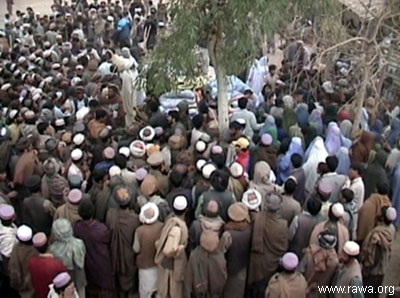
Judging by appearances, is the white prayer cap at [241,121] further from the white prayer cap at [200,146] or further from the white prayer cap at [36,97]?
the white prayer cap at [36,97]

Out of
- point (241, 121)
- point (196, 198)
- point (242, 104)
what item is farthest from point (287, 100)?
point (196, 198)

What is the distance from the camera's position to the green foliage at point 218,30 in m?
6.77

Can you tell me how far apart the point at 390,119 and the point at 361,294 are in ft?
13.7

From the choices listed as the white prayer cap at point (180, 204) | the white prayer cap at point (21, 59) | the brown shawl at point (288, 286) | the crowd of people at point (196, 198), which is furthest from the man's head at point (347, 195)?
the white prayer cap at point (21, 59)

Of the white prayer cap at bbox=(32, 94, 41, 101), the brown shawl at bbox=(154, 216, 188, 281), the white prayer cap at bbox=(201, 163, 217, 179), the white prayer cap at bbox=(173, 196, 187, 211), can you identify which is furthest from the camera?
the white prayer cap at bbox=(32, 94, 41, 101)

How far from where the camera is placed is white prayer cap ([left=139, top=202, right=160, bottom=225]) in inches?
224

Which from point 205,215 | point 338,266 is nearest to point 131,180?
point 205,215

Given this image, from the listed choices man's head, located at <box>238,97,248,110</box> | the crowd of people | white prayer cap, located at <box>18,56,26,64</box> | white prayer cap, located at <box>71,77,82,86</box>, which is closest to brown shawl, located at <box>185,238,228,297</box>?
the crowd of people

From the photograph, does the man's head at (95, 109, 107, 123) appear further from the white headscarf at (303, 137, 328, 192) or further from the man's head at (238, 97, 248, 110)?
the white headscarf at (303, 137, 328, 192)

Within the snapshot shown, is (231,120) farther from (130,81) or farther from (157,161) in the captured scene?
(130,81)

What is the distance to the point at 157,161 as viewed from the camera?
264 inches

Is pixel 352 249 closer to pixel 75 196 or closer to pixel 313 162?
pixel 313 162

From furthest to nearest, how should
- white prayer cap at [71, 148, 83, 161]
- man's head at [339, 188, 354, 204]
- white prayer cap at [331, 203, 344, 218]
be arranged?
white prayer cap at [71, 148, 83, 161] < man's head at [339, 188, 354, 204] < white prayer cap at [331, 203, 344, 218]

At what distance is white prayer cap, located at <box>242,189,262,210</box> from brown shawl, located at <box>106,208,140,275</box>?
1.09m
